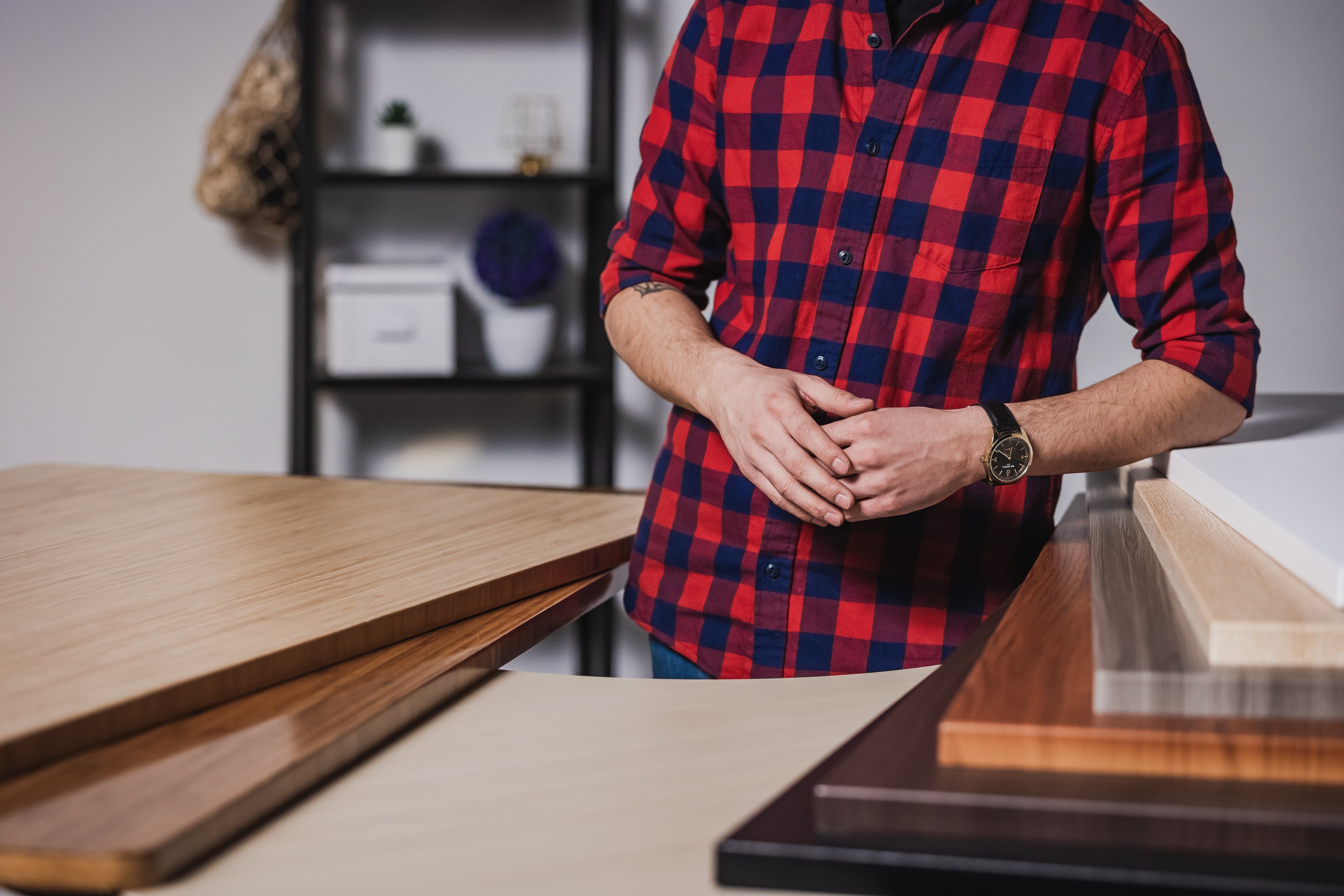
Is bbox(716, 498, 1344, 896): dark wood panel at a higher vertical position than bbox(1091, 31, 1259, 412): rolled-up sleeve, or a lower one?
lower

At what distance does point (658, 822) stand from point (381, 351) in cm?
206

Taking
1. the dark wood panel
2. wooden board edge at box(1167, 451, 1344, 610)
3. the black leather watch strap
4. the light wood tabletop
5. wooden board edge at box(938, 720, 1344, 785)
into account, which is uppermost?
the black leather watch strap

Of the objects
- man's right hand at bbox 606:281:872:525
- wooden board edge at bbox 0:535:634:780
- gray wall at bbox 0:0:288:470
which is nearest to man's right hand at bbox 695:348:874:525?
man's right hand at bbox 606:281:872:525

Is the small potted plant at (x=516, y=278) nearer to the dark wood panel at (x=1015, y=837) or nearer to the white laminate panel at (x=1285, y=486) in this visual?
the white laminate panel at (x=1285, y=486)

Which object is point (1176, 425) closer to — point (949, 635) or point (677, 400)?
point (949, 635)

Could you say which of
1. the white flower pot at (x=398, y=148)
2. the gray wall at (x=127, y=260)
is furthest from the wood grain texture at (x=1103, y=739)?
the gray wall at (x=127, y=260)

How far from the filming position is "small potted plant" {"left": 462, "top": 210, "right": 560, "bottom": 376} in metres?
2.56

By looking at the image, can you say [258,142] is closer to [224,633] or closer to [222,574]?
[222,574]

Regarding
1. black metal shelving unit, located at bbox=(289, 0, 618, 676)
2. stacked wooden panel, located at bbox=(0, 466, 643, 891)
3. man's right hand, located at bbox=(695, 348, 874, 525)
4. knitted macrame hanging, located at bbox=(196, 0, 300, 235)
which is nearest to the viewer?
stacked wooden panel, located at bbox=(0, 466, 643, 891)

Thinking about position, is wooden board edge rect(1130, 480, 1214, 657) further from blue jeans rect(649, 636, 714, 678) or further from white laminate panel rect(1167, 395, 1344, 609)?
blue jeans rect(649, 636, 714, 678)

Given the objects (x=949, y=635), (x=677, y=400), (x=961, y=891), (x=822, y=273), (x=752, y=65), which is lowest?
(x=949, y=635)

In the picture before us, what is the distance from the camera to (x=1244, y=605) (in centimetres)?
57

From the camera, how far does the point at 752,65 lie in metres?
1.21

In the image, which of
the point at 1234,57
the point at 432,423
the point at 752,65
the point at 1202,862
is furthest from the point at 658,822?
the point at 1234,57
